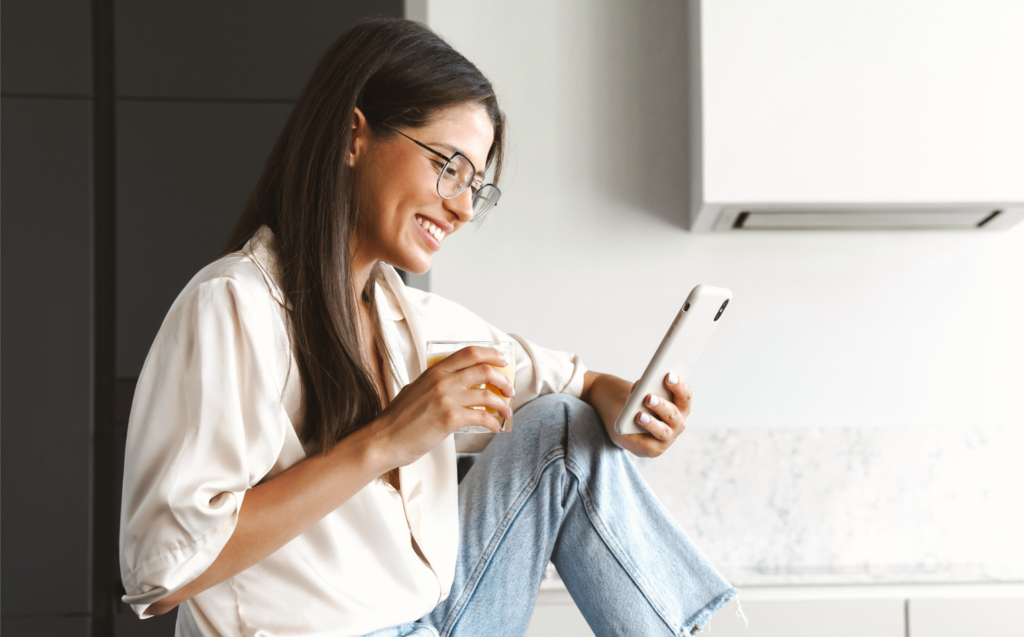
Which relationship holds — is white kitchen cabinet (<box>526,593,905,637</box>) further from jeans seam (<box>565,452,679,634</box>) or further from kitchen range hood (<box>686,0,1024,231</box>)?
kitchen range hood (<box>686,0,1024,231</box>)

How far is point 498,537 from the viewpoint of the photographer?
1.07m

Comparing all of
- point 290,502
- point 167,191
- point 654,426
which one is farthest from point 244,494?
point 167,191

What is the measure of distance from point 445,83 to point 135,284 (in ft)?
4.30

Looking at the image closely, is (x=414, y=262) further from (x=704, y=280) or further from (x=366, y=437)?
(x=704, y=280)

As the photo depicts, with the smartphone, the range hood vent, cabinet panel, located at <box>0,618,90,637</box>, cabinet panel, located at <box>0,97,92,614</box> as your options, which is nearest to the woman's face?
the smartphone

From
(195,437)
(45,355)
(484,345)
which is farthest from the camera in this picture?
(45,355)

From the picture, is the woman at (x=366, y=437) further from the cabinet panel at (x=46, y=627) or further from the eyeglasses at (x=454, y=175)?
the cabinet panel at (x=46, y=627)

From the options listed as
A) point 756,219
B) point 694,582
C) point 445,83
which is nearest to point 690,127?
point 756,219

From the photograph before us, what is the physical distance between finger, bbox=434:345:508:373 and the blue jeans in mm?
252

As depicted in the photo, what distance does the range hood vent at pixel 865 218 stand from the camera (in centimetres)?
171

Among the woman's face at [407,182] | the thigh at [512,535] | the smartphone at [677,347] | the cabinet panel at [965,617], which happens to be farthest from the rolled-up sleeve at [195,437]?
the cabinet panel at [965,617]

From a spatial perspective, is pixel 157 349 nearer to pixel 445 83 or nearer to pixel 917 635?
pixel 445 83

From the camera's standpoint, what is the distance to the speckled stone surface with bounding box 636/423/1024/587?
1.96 metres

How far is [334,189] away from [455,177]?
0.17 meters
